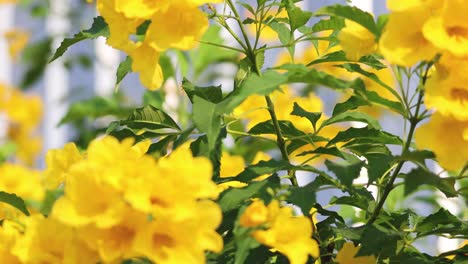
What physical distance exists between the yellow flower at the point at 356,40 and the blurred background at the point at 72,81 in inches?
38.9

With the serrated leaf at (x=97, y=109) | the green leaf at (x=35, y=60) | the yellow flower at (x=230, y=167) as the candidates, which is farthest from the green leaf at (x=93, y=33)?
the green leaf at (x=35, y=60)

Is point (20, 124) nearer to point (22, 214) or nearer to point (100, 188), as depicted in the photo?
point (22, 214)

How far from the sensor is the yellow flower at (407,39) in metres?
0.74

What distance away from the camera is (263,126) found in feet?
3.17

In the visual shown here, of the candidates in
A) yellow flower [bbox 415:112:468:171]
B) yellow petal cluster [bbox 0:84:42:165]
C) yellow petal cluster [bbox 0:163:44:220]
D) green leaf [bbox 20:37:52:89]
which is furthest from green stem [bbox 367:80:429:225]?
yellow petal cluster [bbox 0:84:42:165]

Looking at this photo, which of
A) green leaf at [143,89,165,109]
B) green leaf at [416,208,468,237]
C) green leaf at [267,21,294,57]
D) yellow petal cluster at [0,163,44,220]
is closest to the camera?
green leaf at [416,208,468,237]

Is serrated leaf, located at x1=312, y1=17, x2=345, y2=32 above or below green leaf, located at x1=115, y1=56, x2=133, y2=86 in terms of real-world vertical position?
above

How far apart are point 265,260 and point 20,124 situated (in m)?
3.20

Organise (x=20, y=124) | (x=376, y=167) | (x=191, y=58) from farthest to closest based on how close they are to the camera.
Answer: (x=20, y=124), (x=191, y=58), (x=376, y=167)

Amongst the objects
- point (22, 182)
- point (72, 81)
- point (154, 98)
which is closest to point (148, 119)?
point (154, 98)

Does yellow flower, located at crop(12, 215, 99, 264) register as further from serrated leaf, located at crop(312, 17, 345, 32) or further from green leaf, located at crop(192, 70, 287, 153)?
serrated leaf, located at crop(312, 17, 345, 32)

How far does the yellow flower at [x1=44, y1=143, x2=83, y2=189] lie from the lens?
0.91 meters

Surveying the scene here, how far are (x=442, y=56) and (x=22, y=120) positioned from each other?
3290 millimetres

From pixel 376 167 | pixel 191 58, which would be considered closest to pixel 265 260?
pixel 376 167
